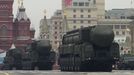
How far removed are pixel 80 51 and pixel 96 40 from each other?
8.13 feet

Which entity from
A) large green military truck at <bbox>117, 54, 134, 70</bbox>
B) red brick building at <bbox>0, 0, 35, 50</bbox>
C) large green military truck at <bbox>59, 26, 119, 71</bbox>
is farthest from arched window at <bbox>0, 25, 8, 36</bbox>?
large green military truck at <bbox>59, 26, 119, 71</bbox>

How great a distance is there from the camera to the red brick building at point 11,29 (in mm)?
168625

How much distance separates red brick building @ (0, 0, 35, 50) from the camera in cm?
16862

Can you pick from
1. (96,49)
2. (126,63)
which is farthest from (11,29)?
(96,49)

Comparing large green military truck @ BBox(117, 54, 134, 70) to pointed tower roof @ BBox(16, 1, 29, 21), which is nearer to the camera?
large green military truck @ BBox(117, 54, 134, 70)

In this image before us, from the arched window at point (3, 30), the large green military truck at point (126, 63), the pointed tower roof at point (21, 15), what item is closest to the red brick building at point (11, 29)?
the arched window at point (3, 30)

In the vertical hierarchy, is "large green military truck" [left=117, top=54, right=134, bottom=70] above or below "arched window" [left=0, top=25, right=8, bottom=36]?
below

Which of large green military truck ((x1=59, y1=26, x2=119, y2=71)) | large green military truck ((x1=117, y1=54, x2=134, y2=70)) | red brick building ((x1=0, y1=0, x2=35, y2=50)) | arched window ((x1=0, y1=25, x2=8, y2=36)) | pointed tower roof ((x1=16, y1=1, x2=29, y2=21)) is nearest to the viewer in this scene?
large green military truck ((x1=59, y1=26, x2=119, y2=71))

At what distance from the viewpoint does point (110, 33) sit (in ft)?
167

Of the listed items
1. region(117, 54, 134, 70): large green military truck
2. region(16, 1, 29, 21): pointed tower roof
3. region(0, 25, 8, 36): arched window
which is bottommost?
region(117, 54, 134, 70): large green military truck

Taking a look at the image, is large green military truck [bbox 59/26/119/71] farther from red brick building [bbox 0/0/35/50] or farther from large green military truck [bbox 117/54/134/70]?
red brick building [bbox 0/0/35/50]

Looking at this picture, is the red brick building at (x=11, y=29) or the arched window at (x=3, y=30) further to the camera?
the arched window at (x=3, y=30)

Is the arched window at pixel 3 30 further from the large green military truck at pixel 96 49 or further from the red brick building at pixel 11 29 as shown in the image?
the large green military truck at pixel 96 49

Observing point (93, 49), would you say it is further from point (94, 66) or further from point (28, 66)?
point (28, 66)
